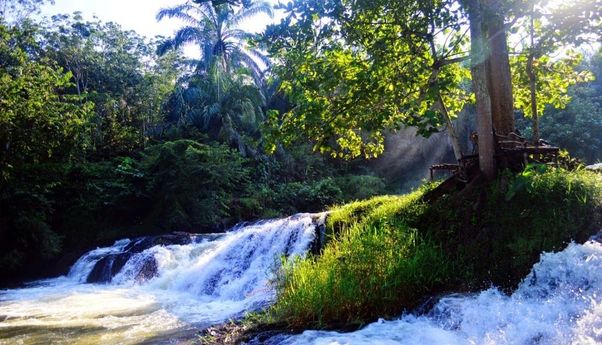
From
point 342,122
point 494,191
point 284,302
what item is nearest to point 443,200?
point 494,191

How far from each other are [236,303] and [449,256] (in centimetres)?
452

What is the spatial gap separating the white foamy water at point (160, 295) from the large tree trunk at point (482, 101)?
3637 millimetres

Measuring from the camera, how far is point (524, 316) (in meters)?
4.93

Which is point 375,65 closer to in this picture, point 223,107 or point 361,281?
point 361,281

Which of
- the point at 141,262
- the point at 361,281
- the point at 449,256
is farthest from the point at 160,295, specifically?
the point at 449,256

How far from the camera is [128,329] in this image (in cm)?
757

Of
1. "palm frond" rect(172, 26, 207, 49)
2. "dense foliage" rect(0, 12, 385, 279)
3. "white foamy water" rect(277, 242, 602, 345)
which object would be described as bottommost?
"white foamy water" rect(277, 242, 602, 345)

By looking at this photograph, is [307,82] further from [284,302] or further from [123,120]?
[123,120]

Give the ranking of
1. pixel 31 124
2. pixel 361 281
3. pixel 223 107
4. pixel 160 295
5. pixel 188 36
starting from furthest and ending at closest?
pixel 188 36 → pixel 223 107 → pixel 31 124 → pixel 160 295 → pixel 361 281

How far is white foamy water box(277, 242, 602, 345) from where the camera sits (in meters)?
4.59

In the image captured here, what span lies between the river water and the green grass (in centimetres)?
34

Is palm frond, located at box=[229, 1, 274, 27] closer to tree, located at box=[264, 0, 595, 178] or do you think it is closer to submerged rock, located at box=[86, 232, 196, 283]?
submerged rock, located at box=[86, 232, 196, 283]

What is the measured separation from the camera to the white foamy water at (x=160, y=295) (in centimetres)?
758

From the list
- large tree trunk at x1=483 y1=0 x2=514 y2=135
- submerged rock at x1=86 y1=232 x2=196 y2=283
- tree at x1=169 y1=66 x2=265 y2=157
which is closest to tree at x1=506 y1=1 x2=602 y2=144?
large tree trunk at x1=483 y1=0 x2=514 y2=135
